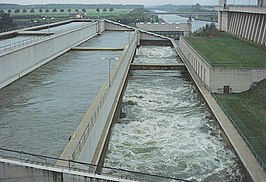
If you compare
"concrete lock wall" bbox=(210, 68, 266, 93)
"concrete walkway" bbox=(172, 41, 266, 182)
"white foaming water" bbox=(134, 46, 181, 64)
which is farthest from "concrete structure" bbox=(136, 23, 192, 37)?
"concrete lock wall" bbox=(210, 68, 266, 93)

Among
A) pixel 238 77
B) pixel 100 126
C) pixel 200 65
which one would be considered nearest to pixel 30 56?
pixel 100 126

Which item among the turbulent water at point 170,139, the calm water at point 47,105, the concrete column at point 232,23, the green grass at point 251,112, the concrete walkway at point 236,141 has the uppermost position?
the concrete column at point 232,23

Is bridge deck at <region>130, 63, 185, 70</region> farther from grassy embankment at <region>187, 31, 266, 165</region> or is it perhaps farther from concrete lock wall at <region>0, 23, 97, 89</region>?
concrete lock wall at <region>0, 23, 97, 89</region>

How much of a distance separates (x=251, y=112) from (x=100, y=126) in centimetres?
621

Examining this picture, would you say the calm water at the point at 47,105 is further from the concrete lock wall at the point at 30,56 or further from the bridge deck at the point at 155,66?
the bridge deck at the point at 155,66

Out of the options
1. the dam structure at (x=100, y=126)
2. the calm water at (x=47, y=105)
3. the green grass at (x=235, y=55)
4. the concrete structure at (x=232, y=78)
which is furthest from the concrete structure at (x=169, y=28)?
the concrete structure at (x=232, y=78)

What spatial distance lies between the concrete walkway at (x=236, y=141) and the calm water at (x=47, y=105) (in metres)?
4.64

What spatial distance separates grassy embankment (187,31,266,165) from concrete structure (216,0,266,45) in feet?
9.57

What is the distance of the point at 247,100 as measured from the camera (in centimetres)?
1727

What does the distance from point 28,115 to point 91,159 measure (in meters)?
3.10

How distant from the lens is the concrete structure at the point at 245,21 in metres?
29.7

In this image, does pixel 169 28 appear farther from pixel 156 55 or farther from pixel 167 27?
pixel 156 55

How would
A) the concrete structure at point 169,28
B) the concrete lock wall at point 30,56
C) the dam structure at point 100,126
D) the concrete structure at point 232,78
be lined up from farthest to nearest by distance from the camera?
the concrete structure at point 169,28 → the concrete structure at point 232,78 → the concrete lock wall at point 30,56 → the dam structure at point 100,126

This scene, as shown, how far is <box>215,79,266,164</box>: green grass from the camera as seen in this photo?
1230 centimetres
